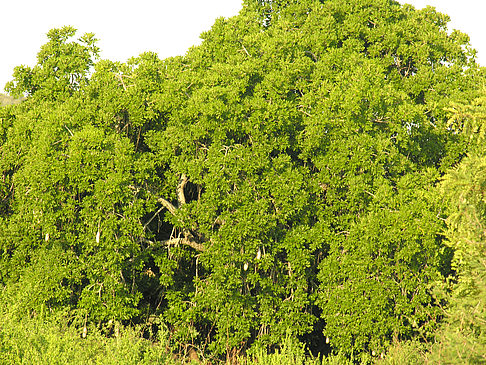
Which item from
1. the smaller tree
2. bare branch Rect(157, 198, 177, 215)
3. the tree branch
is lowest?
bare branch Rect(157, 198, 177, 215)

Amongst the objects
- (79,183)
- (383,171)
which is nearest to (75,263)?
(79,183)

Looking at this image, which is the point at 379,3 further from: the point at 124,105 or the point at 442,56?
the point at 124,105

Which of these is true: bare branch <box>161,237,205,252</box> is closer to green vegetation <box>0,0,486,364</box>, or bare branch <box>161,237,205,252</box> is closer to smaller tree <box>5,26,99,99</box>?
green vegetation <box>0,0,486,364</box>

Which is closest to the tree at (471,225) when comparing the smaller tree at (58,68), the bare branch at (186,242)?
the bare branch at (186,242)

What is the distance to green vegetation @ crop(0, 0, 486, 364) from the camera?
50.9 feet

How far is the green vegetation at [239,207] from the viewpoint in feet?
50.9

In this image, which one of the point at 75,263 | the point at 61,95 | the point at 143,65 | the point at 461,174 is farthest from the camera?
the point at 61,95

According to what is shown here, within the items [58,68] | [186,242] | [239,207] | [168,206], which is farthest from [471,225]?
[58,68]

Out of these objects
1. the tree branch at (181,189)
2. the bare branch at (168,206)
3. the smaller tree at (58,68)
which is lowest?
the bare branch at (168,206)

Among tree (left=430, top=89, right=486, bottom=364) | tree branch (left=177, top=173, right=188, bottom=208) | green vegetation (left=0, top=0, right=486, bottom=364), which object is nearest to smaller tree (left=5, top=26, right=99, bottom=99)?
green vegetation (left=0, top=0, right=486, bottom=364)

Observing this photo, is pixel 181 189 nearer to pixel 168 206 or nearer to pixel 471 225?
pixel 168 206

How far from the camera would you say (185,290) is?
56.8ft

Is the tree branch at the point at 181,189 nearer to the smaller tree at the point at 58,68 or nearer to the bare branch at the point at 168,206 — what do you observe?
the bare branch at the point at 168,206

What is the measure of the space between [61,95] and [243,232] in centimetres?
865
